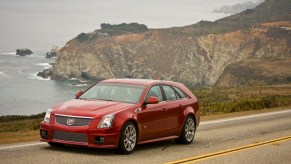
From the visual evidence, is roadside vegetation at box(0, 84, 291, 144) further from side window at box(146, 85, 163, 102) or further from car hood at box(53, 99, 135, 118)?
side window at box(146, 85, 163, 102)

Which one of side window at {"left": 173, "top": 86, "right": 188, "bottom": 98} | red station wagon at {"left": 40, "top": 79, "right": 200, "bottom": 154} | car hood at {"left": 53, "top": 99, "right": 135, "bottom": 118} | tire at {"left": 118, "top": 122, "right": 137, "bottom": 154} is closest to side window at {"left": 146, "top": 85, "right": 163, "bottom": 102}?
red station wagon at {"left": 40, "top": 79, "right": 200, "bottom": 154}

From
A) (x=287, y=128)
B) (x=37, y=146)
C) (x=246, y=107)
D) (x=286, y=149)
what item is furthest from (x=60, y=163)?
(x=246, y=107)

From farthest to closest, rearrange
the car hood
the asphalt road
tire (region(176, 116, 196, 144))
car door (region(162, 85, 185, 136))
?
tire (region(176, 116, 196, 144))
car door (region(162, 85, 185, 136))
the car hood
the asphalt road

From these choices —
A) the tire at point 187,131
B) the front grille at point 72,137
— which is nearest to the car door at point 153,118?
the tire at point 187,131

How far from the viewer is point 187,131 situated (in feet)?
43.5

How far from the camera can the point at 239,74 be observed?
170500 millimetres

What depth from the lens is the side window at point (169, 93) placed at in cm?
1279

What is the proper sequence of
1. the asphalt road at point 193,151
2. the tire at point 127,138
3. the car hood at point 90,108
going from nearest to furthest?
the asphalt road at point 193,151
the car hood at point 90,108
the tire at point 127,138

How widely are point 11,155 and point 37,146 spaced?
1265 millimetres

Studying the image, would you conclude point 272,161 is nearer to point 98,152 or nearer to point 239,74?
point 98,152

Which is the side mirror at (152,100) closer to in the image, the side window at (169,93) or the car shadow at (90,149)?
the car shadow at (90,149)

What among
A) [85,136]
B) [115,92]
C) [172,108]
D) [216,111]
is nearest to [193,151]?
[172,108]

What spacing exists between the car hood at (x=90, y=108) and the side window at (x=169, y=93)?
1.71 meters

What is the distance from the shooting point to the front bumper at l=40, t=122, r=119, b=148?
1029cm
